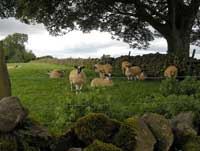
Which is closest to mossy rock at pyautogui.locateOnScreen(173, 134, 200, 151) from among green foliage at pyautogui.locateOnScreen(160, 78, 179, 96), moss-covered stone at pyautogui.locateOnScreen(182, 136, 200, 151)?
moss-covered stone at pyautogui.locateOnScreen(182, 136, 200, 151)

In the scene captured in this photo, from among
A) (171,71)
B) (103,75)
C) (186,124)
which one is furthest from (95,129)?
(103,75)

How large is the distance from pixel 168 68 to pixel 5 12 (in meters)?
11.4

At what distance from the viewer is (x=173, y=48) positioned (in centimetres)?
2711

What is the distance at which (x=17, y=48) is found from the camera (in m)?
79.4

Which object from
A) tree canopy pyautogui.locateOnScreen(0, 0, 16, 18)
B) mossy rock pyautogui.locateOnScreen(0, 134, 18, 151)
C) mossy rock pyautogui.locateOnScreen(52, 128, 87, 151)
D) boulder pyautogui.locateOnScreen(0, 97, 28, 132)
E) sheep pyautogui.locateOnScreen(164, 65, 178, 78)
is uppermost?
tree canopy pyautogui.locateOnScreen(0, 0, 16, 18)

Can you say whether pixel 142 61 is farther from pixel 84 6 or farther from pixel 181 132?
pixel 181 132

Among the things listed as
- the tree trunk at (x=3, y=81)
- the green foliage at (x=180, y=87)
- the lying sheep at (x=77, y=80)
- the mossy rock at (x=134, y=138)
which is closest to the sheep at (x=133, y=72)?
the lying sheep at (x=77, y=80)

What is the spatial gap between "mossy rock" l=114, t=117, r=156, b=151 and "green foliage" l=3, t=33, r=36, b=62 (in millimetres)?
64063

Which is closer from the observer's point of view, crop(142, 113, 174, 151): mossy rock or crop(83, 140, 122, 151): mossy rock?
crop(83, 140, 122, 151): mossy rock

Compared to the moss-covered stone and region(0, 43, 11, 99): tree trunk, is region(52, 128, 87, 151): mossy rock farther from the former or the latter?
region(0, 43, 11, 99): tree trunk

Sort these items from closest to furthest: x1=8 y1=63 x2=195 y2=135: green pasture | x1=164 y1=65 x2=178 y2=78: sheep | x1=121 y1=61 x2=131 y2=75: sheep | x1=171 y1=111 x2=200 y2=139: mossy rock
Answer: x1=171 y1=111 x2=200 y2=139: mossy rock, x1=8 y1=63 x2=195 y2=135: green pasture, x1=164 y1=65 x2=178 y2=78: sheep, x1=121 y1=61 x2=131 y2=75: sheep

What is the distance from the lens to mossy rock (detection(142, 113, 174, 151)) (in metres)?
8.93

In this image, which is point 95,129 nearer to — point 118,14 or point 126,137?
point 126,137

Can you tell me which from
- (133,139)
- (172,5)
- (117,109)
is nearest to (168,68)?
(172,5)
